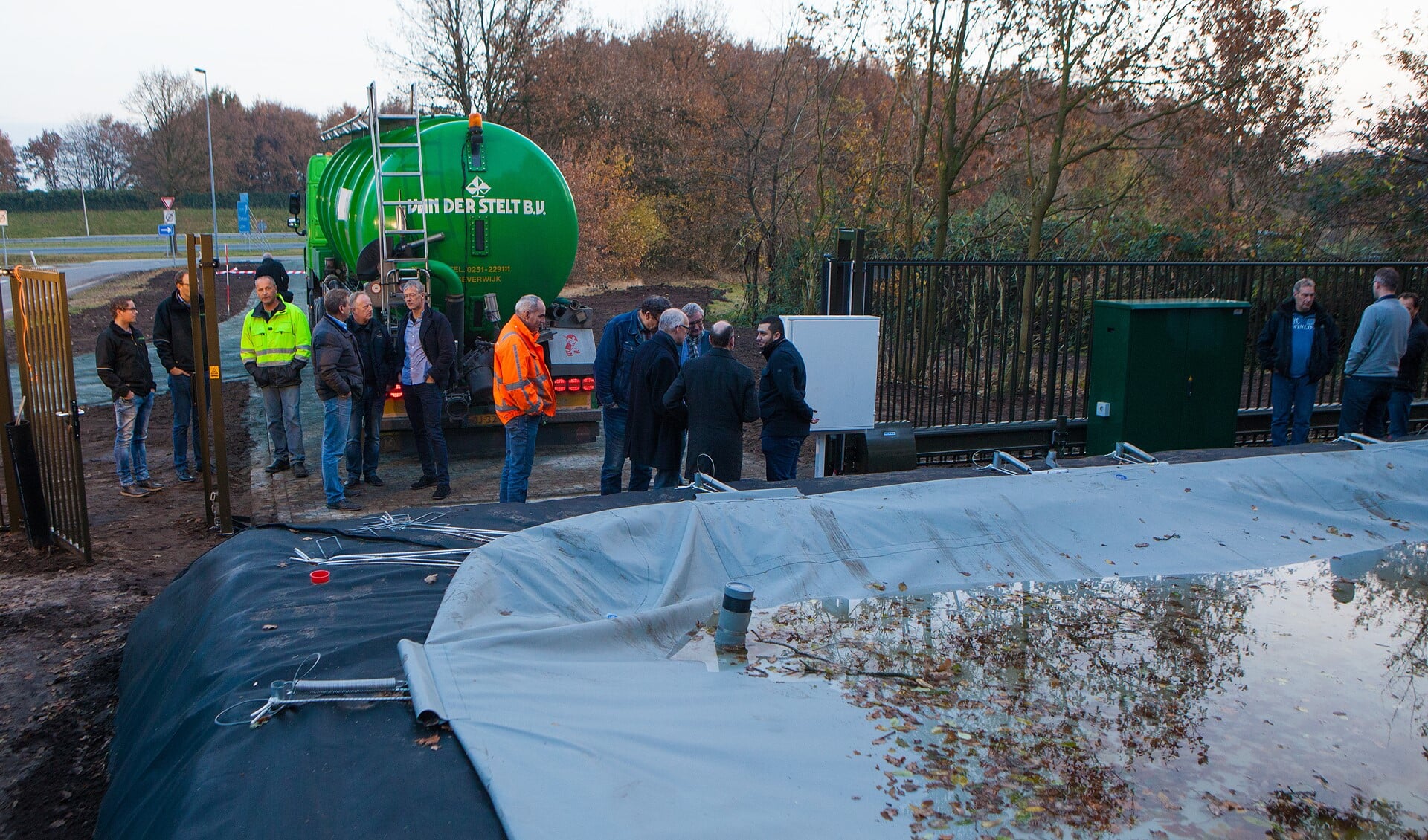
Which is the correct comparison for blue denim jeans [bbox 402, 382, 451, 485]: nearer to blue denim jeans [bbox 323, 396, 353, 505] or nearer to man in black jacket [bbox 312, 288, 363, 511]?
man in black jacket [bbox 312, 288, 363, 511]

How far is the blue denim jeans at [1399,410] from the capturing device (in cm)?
920

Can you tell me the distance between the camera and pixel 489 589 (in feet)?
12.0

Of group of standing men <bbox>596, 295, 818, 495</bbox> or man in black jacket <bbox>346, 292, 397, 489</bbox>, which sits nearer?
group of standing men <bbox>596, 295, 818, 495</bbox>

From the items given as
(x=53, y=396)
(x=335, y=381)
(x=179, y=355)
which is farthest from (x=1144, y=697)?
(x=179, y=355)

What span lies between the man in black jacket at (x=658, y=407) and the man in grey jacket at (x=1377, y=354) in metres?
5.93

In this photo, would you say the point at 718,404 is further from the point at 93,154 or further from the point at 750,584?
the point at 93,154

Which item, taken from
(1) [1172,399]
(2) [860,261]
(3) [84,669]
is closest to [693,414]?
(2) [860,261]

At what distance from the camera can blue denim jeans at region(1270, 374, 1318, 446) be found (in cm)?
905

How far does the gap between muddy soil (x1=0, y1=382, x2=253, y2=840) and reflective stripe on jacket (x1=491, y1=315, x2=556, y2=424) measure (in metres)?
2.37

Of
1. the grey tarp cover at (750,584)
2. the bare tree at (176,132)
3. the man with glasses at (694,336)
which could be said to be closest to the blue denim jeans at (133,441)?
the man with glasses at (694,336)

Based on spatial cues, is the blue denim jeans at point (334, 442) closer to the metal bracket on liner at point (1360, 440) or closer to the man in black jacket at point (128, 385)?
the man in black jacket at point (128, 385)

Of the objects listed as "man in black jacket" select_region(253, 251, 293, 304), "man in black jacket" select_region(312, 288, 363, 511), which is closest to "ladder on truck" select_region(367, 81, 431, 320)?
"man in black jacket" select_region(312, 288, 363, 511)

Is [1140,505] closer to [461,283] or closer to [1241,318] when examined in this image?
[1241,318]

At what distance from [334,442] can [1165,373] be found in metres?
6.83
